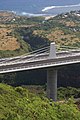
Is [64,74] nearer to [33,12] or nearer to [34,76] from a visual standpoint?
[34,76]

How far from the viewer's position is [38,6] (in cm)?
18325

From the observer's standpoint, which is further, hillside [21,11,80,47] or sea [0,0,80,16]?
sea [0,0,80,16]

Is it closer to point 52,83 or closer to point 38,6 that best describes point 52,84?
point 52,83

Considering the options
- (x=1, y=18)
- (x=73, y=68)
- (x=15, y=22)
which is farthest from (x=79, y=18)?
(x=73, y=68)

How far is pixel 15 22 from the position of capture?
119375mm

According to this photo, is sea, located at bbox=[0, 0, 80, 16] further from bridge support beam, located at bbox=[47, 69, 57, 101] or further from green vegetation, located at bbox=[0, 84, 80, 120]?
green vegetation, located at bbox=[0, 84, 80, 120]

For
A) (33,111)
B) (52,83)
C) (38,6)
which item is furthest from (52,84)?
(38,6)

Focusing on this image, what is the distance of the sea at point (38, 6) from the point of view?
553ft

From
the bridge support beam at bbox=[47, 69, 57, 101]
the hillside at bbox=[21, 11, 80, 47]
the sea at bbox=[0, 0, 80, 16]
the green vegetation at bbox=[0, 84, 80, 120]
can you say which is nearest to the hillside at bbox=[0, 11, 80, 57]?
the hillside at bbox=[21, 11, 80, 47]

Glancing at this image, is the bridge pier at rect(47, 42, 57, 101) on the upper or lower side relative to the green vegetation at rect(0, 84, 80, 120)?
lower

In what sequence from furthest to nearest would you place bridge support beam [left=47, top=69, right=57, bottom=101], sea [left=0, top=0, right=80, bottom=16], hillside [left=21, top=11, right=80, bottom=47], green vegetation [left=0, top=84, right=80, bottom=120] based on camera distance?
sea [left=0, top=0, right=80, bottom=16] < hillside [left=21, top=11, right=80, bottom=47] < bridge support beam [left=47, top=69, right=57, bottom=101] < green vegetation [left=0, top=84, right=80, bottom=120]

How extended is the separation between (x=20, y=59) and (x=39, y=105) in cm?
2248

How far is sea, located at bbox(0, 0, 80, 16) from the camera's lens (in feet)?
553

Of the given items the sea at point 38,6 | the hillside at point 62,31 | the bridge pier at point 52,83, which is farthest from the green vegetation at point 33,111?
the sea at point 38,6
